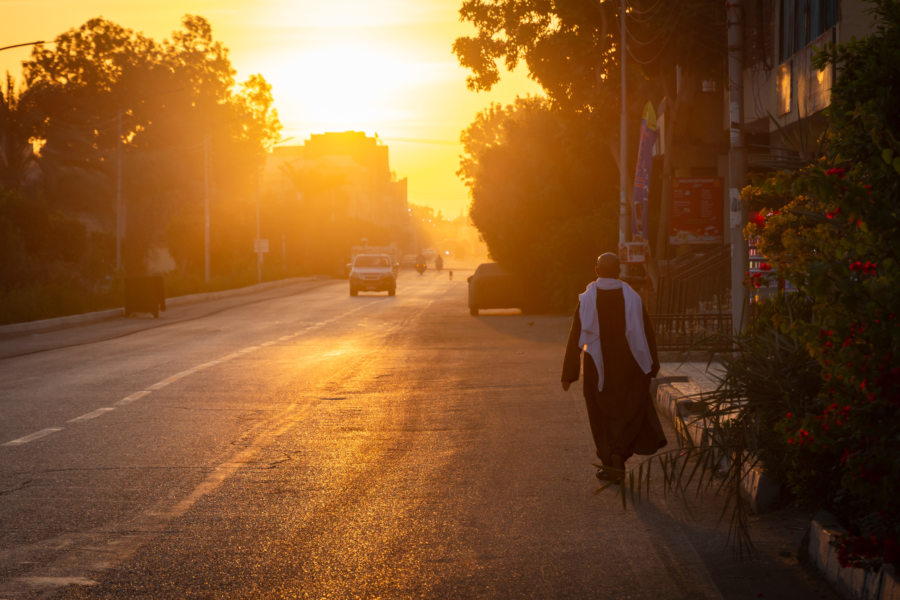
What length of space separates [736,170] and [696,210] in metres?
5.91

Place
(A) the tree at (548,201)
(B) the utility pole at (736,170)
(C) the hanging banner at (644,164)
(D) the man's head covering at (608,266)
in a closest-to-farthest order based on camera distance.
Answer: (D) the man's head covering at (608,266), (B) the utility pole at (736,170), (C) the hanging banner at (644,164), (A) the tree at (548,201)

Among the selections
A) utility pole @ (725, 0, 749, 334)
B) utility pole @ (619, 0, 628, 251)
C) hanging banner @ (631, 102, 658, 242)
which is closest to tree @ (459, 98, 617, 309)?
utility pole @ (619, 0, 628, 251)

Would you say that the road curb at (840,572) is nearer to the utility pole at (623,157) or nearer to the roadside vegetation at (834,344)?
the roadside vegetation at (834,344)

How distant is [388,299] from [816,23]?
26536 mm

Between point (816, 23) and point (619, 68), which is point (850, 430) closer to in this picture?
point (816, 23)

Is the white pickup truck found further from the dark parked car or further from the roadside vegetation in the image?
the roadside vegetation

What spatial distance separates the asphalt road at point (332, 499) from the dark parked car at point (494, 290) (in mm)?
18005

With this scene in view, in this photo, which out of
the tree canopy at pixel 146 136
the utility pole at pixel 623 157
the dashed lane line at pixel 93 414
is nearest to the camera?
the dashed lane line at pixel 93 414

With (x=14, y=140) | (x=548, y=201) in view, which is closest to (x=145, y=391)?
(x=548, y=201)

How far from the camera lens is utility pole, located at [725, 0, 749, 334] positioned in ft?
48.5

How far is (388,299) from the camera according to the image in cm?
4662

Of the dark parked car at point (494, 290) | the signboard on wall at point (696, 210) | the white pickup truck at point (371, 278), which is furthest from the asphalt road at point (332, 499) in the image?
the white pickup truck at point (371, 278)

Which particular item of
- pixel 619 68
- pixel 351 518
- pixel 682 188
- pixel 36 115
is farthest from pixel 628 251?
pixel 36 115

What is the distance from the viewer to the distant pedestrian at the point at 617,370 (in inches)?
345
